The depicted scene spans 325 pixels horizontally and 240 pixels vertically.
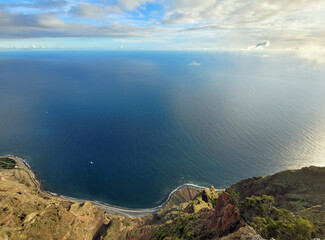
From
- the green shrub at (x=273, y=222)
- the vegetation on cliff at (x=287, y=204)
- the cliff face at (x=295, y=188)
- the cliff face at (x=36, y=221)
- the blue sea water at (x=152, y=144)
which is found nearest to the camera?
the green shrub at (x=273, y=222)

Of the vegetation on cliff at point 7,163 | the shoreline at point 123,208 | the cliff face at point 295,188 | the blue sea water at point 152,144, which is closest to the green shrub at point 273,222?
the cliff face at point 295,188

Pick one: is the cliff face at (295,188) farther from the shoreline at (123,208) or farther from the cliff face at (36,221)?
the cliff face at (36,221)

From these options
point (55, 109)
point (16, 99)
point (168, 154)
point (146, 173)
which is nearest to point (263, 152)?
point (168, 154)

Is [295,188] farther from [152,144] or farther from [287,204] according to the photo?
[152,144]

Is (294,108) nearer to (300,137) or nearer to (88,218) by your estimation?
(300,137)

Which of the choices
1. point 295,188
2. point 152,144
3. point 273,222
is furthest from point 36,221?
point 152,144

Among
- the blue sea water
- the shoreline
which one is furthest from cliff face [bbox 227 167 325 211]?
the blue sea water

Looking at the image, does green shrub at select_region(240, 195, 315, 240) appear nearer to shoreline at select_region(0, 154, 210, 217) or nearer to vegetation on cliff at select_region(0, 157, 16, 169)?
shoreline at select_region(0, 154, 210, 217)

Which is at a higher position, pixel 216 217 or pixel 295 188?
pixel 216 217

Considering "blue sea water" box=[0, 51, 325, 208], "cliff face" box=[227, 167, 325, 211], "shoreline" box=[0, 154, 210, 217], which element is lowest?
"shoreline" box=[0, 154, 210, 217]

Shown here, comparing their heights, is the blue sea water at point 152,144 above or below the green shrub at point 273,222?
below

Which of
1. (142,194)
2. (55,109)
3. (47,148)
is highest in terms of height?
(55,109)
